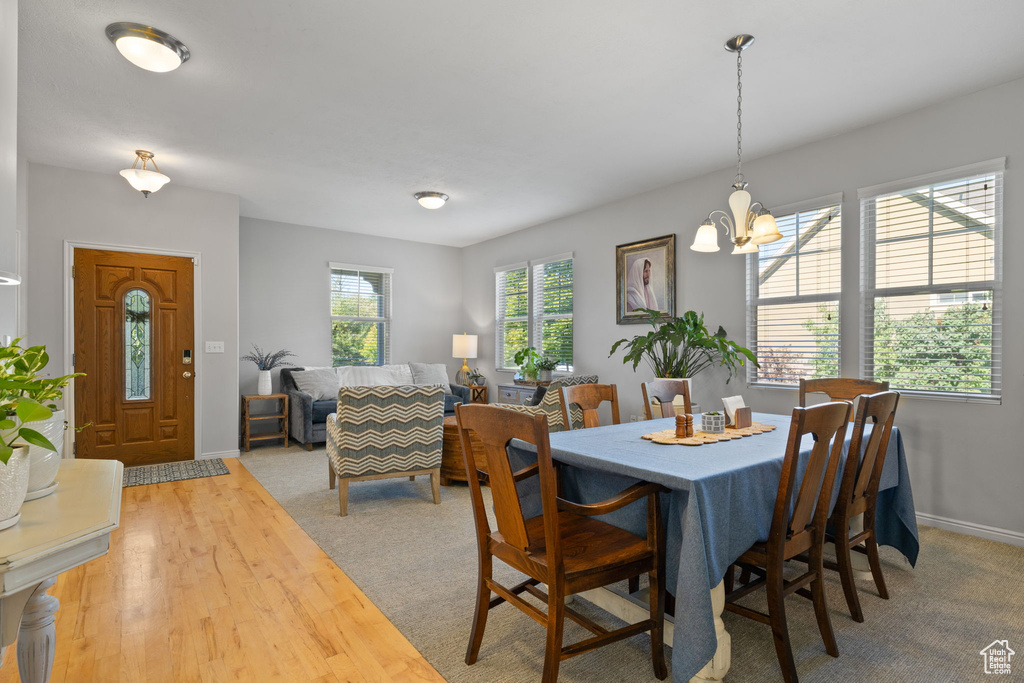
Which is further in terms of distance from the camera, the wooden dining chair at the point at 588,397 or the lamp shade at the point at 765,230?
the wooden dining chair at the point at 588,397

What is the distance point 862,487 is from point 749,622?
28.6 inches

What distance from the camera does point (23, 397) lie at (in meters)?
1.07

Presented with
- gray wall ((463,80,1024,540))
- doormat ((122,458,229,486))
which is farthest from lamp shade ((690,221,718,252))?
doormat ((122,458,229,486))

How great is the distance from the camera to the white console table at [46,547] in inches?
38.0

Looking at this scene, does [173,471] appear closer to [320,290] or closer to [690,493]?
[320,290]

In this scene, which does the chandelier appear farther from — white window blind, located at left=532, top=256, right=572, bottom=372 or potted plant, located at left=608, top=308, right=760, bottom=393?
white window blind, located at left=532, top=256, right=572, bottom=372

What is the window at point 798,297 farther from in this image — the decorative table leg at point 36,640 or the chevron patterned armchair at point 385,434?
the decorative table leg at point 36,640

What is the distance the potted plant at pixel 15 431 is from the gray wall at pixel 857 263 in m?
4.18

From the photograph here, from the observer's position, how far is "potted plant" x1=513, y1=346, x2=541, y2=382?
625 cm

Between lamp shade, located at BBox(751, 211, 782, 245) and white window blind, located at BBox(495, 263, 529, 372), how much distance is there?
4.35 meters

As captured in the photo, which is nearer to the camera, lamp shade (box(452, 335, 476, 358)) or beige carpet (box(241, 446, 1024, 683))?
beige carpet (box(241, 446, 1024, 683))

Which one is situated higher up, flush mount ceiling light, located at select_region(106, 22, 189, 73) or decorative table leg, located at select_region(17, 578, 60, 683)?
flush mount ceiling light, located at select_region(106, 22, 189, 73)

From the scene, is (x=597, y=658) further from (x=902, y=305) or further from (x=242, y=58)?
(x=242, y=58)
